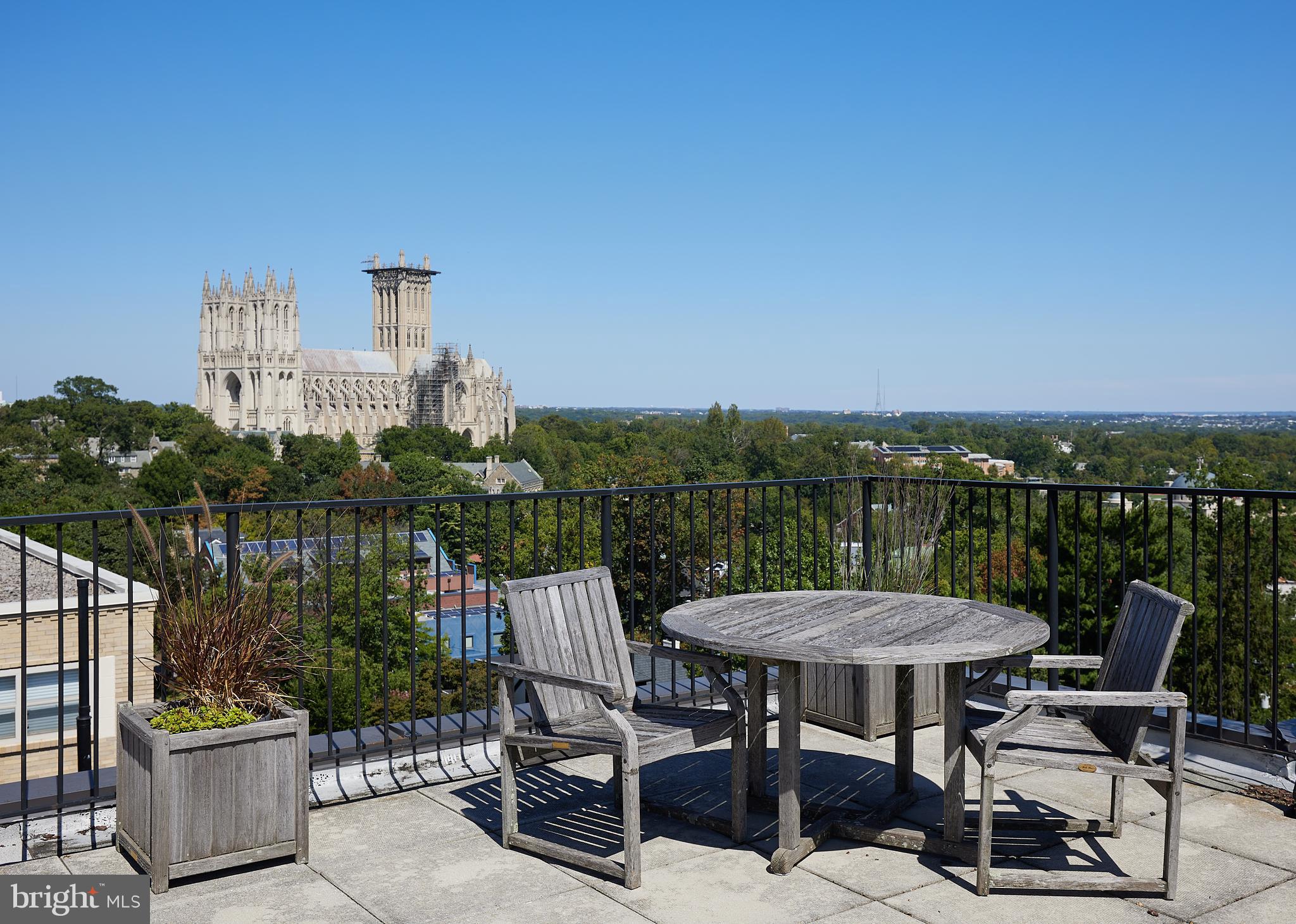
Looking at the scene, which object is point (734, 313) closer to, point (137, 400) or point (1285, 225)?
point (1285, 225)

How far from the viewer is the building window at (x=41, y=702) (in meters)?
9.62

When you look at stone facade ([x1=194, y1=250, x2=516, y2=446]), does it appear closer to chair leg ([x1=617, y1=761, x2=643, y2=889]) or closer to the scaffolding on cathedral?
the scaffolding on cathedral

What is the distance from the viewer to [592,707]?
3.59 metres

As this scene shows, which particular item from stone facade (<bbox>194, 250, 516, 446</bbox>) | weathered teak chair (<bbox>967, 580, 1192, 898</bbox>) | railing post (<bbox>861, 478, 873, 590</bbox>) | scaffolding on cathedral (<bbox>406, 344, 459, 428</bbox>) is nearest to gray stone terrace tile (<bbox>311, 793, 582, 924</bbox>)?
weathered teak chair (<bbox>967, 580, 1192, 898</bbox>)

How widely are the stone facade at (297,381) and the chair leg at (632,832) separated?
116 meters

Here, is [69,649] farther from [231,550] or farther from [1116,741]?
[1116,741]

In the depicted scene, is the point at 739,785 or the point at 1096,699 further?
the point at 739,785

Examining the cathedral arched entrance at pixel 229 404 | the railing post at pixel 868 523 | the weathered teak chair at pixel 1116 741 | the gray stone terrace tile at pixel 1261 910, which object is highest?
the cathedral arched entrance at pixel 229 404

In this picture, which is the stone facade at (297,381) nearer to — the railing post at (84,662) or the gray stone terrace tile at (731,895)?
the railing post at (84,662)

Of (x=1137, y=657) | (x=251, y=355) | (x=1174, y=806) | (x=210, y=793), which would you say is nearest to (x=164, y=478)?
(x=251, y=355)

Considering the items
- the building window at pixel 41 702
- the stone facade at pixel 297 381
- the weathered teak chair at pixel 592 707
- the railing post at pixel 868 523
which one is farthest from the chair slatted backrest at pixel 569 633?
the stone facade at pixel 297 381

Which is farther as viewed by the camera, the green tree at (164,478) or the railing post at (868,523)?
the green tree at (164,478)

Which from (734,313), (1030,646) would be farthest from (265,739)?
(734,313)

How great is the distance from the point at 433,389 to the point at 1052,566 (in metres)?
121
